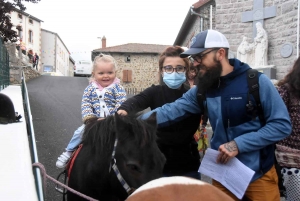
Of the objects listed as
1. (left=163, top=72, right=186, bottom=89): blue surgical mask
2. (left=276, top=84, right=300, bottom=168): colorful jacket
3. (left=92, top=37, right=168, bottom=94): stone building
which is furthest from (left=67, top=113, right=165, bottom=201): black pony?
(left=92, top=37, right=168, bottom=94): stone building

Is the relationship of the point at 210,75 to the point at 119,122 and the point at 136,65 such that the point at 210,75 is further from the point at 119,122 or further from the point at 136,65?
the point at 136,65

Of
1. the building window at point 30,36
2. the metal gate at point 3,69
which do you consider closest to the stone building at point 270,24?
the metal gate at point 3,69

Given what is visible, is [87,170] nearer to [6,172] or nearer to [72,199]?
[72,199]

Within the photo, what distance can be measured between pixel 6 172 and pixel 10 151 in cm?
43

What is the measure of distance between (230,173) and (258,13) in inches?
401

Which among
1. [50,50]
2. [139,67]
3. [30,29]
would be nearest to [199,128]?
[139,67]

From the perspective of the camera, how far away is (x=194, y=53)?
87.6 inches

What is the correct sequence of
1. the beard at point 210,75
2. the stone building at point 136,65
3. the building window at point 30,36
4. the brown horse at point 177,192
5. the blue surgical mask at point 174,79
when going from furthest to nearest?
the building window at point 30,36 < the stone building at point 136,65 < the blue surgical mask at point 174,79 < the beard at point 210,75 < the brown horse at point 177,192

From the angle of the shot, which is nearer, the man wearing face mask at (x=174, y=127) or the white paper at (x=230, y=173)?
the white paper at (x=230, y=173)

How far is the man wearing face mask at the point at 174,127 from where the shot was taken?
275 cm

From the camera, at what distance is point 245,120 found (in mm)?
2127

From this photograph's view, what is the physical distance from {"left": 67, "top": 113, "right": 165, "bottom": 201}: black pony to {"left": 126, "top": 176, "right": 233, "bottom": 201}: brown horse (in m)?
0.85

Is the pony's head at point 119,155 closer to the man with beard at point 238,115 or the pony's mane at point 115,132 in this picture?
the pony's mane at point 115,132

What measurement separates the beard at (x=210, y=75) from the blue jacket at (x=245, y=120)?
0.14 feet
